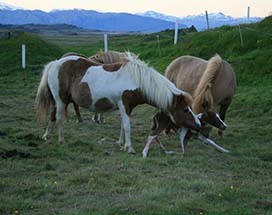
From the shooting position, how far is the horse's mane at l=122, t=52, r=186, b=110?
8.55 m

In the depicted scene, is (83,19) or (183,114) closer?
(183,114)

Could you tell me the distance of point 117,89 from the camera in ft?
28.8

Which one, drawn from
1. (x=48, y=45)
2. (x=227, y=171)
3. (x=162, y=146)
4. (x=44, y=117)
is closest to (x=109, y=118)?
(x=44, y=117)

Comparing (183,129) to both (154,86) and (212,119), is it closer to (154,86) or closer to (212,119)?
(212,119)

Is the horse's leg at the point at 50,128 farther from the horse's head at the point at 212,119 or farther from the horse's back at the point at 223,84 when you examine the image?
the horse's back at the point at 223,84

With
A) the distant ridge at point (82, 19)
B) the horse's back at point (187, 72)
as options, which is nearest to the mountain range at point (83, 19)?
the distant ridge at point (82, 19)

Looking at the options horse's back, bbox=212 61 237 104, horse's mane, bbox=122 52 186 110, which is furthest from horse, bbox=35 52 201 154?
horse's back, bbox=212 61 237 104

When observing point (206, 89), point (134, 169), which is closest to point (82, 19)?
point (206, 89)

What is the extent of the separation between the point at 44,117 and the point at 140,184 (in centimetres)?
372

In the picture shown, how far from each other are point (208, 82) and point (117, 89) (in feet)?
6.07

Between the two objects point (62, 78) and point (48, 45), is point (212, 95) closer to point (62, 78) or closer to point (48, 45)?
point (62, 78)

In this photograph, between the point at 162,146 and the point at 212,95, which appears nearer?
the point at 162,146

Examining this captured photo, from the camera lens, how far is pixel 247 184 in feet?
21.9

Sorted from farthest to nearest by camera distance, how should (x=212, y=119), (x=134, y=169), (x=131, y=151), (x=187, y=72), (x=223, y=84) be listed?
(x=187, y=72) < (x=223, y=84) < (x=212, y=119) < (x=131, y=151) < (x=134, y=169)
